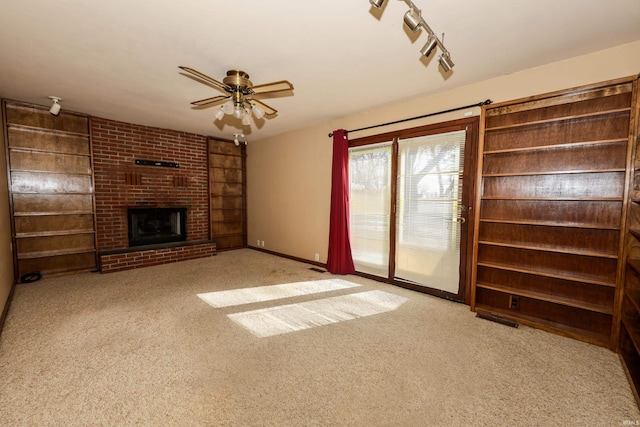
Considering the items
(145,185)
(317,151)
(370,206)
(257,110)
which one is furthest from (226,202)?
(257,110)

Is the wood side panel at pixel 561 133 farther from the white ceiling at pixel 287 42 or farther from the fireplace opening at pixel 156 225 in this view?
the fireplace opening at pixel 156 225

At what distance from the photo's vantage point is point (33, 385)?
1.70 meters

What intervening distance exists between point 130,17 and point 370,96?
246cm

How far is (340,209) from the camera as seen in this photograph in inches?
161

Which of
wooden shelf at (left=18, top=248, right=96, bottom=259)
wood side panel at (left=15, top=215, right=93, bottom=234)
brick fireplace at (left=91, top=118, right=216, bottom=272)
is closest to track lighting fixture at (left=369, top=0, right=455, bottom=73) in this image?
brick fireplace at (left=91, top=118, right=216, bottom=272)

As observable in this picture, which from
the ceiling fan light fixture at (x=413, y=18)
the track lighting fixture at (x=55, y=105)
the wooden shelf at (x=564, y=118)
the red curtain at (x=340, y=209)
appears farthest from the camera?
the red curtain at (x=340, y=209)

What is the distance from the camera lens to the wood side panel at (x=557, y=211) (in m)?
2.24

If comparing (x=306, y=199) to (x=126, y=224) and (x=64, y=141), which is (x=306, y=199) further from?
(x=64, y=141)

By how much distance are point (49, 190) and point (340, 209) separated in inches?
172

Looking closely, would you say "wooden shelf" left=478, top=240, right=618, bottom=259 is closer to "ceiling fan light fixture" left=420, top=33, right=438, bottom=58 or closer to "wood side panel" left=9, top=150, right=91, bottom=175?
"ceiling fan light fixture" left=420, top=33, right=438, bottom=58

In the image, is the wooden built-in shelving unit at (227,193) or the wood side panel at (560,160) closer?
the wood side panel at (560,160)

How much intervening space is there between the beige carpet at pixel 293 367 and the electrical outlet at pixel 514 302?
11.6 inches

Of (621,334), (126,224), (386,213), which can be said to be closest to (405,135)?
(386,213)

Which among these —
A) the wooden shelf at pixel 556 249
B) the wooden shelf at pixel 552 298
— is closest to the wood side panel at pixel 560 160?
the wooden shelf at pixel 556 249
